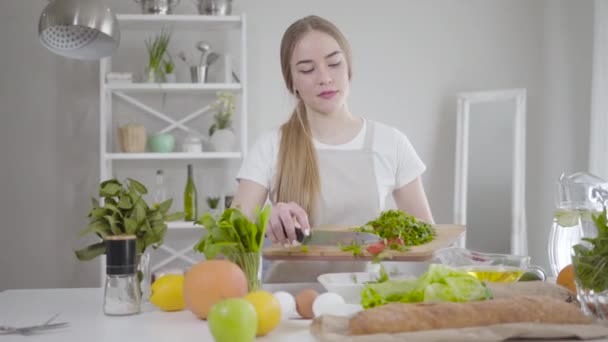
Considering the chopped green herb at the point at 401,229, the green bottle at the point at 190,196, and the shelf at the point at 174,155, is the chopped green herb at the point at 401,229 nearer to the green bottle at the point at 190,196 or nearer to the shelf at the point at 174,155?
the shelf at the point at 174,155

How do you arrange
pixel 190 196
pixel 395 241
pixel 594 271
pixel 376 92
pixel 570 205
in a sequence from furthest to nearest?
pixel 376 92, pixel 190 196, pixel 395 241, pixel 570 205, pixel 594 271

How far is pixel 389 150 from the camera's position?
7.95 ft

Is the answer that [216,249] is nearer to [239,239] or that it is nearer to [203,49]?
[239,239]

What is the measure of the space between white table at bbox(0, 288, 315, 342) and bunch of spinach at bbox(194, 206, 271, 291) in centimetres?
13

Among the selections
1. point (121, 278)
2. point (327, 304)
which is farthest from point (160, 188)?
point (327, 304)

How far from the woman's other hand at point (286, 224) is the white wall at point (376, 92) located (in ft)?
9.20

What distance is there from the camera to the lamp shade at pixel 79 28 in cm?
202

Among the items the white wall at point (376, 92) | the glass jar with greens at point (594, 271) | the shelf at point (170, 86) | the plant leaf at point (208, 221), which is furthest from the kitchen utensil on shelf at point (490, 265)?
the white wall at point (376, 92)

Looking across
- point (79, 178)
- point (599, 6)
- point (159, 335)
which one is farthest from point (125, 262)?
point (599, 6)

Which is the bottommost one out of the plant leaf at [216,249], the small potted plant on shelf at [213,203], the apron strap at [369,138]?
the small potted plant on shelf at [213,203]

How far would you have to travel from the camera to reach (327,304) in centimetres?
126

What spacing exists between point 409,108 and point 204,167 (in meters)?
1.39

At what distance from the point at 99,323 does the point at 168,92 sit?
3090mm

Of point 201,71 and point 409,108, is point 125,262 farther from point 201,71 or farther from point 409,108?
point 409,108
